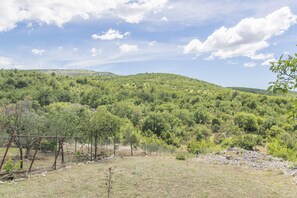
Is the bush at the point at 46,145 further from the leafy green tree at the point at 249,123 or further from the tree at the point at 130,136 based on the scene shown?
the leafy green tree at the point at 249,123

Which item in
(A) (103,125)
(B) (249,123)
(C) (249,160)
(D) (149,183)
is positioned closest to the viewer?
(D) (149,183)

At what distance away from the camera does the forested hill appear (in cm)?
5783

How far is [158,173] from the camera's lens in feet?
78.0

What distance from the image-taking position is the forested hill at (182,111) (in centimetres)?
5783

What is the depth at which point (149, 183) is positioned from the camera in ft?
67.4

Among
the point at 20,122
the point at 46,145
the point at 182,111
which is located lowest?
the point at 46,145

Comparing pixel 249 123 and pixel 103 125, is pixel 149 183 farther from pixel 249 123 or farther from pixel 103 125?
pixel 249 123

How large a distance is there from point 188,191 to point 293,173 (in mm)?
12742

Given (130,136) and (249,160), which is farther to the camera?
(130,136)

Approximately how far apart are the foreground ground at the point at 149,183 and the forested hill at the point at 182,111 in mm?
17826

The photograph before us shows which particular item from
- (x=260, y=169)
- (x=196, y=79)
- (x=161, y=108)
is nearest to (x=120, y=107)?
(x=161, y=108)

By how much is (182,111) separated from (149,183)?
183ft

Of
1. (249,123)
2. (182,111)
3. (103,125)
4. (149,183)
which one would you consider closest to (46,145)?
(103,125)

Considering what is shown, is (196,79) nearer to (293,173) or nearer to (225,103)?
(225,103)
